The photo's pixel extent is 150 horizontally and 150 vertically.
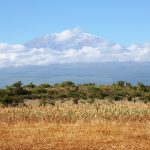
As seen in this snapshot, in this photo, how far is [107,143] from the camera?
1953 centimetres

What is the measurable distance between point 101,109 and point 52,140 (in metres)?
10.3

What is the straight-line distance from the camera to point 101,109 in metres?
30.3

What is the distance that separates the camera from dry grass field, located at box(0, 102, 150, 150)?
19.2 meters

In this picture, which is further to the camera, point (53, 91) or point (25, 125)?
point (53, 91)

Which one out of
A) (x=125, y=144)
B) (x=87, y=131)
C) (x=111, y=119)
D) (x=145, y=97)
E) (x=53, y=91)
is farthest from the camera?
(x=53, y=91)

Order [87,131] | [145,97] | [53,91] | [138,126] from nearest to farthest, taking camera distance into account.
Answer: [87,131] → [138,126] → [145,97] → [53,91]

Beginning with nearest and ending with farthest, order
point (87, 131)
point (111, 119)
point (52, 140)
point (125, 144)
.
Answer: point (125, 144) → point (52, 140) → point (87, 131) → point (111, 119)

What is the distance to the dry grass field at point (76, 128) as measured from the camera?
19.2 meters

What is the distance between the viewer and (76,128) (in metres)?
23.4

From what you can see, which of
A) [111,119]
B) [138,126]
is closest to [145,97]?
[111,119]

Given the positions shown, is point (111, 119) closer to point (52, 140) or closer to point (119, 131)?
point (119, 131)

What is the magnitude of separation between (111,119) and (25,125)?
16.5 ft

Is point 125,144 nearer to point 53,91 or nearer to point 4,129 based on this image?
point 4,129

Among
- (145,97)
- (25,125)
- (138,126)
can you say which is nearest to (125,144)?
(138,126)
